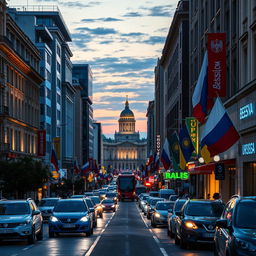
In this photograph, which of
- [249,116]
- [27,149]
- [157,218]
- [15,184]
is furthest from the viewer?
[27,149]

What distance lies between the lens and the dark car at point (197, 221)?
24703mm

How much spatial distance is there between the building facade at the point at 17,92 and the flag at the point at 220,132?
31.0 metres

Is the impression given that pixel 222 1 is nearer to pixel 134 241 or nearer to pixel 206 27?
pixel 206 27

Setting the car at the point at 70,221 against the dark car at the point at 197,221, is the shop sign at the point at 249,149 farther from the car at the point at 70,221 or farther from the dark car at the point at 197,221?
the dark car at the point at 197,221

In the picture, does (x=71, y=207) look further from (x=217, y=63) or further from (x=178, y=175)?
(x=178, y=175)

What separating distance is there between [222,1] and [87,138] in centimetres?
14941

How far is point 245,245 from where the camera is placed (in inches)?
556

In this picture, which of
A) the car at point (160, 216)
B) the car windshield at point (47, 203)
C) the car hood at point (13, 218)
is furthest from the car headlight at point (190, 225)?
the car windshield at point (47, 203)

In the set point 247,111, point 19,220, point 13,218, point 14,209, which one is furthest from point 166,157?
point 19,220

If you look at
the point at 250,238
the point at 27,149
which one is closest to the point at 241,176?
the point at 250,238

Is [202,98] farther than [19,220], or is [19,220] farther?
[202,98]

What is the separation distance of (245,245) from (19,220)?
14.3m

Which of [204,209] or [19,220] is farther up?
[204,209]

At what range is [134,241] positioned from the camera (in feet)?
94.1
